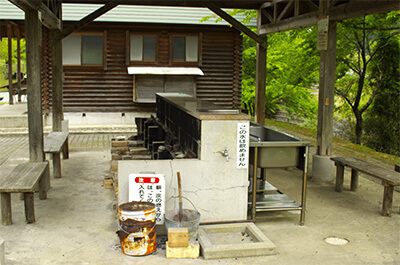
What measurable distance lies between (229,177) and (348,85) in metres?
13.7

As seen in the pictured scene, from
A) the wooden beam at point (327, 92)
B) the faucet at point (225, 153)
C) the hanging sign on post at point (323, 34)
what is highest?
the hanging sign on post at point (323, 34)

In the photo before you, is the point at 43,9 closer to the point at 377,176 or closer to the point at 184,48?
the point at 377,176

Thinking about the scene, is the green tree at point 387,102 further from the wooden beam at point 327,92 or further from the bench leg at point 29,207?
the bench leg at point 29,207

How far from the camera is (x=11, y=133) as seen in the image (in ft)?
52.7

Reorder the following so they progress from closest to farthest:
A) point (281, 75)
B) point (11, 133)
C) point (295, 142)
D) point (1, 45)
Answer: point (295, 142)
point (11, 133)
point (281, 75)
point (1, 45)

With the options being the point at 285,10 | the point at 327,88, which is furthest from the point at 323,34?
the point at 285,10

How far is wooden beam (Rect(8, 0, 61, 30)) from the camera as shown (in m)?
7.73

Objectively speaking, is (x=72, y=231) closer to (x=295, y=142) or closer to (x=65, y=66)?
(x=295, y=142)

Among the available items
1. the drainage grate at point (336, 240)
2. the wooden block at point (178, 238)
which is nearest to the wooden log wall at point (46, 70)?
the wooden block at point (178, 238)

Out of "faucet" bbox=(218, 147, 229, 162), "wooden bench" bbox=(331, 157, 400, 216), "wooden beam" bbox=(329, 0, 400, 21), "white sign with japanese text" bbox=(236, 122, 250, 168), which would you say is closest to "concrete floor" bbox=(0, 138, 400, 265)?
"wooden bench" bbox=(331, 157, 400, 216)

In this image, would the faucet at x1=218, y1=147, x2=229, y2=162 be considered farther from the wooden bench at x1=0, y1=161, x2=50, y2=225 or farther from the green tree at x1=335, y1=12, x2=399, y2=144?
the green tree at x1=335, y1=12, x2=399, y2=144

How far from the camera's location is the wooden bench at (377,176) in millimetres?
7297

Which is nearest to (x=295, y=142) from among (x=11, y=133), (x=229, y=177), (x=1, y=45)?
(x=229, y=177)

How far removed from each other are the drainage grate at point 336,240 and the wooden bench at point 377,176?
59.2 inches
